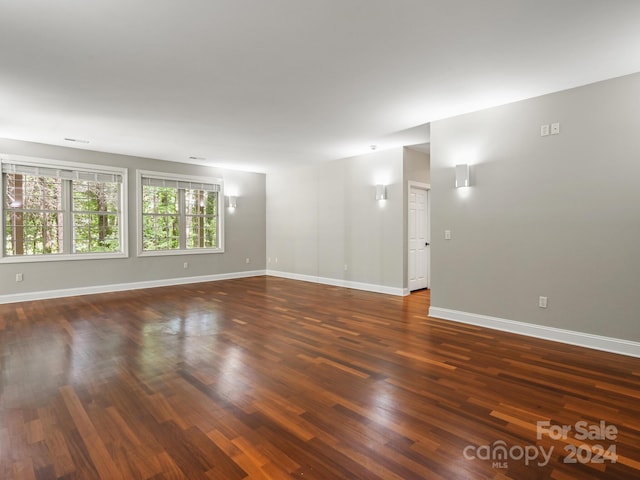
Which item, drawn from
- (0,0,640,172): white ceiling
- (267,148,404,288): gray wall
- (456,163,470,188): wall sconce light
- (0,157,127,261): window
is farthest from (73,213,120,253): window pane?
(456,163,470,188): wall sconce light

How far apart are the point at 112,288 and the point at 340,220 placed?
470cm

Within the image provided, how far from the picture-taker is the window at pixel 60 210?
563cm

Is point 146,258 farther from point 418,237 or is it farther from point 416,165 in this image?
point 416,165

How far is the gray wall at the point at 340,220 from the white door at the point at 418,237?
0.38 m

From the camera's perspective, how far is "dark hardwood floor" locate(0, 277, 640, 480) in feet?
5.63

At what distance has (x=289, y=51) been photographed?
284 cm

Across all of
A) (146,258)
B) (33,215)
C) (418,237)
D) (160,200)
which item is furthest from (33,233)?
(418,237)

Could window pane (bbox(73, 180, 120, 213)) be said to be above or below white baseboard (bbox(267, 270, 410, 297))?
above

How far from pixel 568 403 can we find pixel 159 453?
8.58 ft

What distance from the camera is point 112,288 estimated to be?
6523mm

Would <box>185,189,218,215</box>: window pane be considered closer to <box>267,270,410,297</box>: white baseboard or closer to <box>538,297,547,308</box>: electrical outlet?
<box>267,270,410,297</box>: white baseboard

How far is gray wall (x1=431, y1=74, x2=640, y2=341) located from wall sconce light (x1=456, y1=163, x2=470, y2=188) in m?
0.11

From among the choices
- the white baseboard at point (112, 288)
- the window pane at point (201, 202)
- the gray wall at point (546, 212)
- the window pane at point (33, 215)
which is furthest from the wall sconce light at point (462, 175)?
the window pane at point (33, 215)

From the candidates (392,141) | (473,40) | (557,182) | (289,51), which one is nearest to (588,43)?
(473,40)
